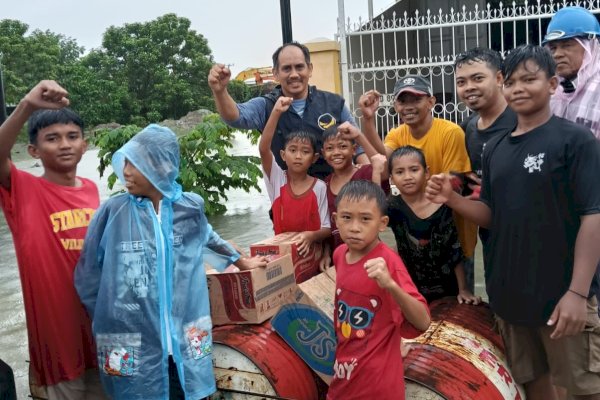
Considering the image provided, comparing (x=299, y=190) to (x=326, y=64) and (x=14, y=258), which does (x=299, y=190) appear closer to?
(x=326, y=64)

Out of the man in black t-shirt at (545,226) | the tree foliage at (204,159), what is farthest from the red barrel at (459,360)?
the tree foliage at (204,159)

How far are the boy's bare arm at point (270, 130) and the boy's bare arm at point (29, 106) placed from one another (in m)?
1.38

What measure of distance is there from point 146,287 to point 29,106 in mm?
927

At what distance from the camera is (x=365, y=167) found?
383 centimetres

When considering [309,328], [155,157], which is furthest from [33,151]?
[309,328]

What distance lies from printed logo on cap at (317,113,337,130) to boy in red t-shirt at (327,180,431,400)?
4.55 ft

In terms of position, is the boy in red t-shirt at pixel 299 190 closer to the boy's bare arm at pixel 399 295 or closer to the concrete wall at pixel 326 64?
the boy's bare arm at pixel 399 295

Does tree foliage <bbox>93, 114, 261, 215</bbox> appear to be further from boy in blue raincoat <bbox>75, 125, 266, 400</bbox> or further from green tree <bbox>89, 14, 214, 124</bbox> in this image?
green tree <bbox>89, 14, 214, 124</bbox>

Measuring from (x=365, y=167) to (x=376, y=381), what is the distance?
1.56 metres

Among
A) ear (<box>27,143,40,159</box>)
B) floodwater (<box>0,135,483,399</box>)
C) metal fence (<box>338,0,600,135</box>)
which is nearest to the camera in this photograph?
ear (<box>27,143,40,159</box>)

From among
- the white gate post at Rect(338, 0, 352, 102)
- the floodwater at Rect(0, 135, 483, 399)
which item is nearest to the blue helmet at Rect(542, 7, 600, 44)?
the floodwater at Rect(0, 135, 483, 399)

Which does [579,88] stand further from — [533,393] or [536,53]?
[533,393]

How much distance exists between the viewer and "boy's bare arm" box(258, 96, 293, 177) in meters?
3.86

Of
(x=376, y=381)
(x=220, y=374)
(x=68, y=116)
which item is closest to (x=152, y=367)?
(x=220, y=374)
